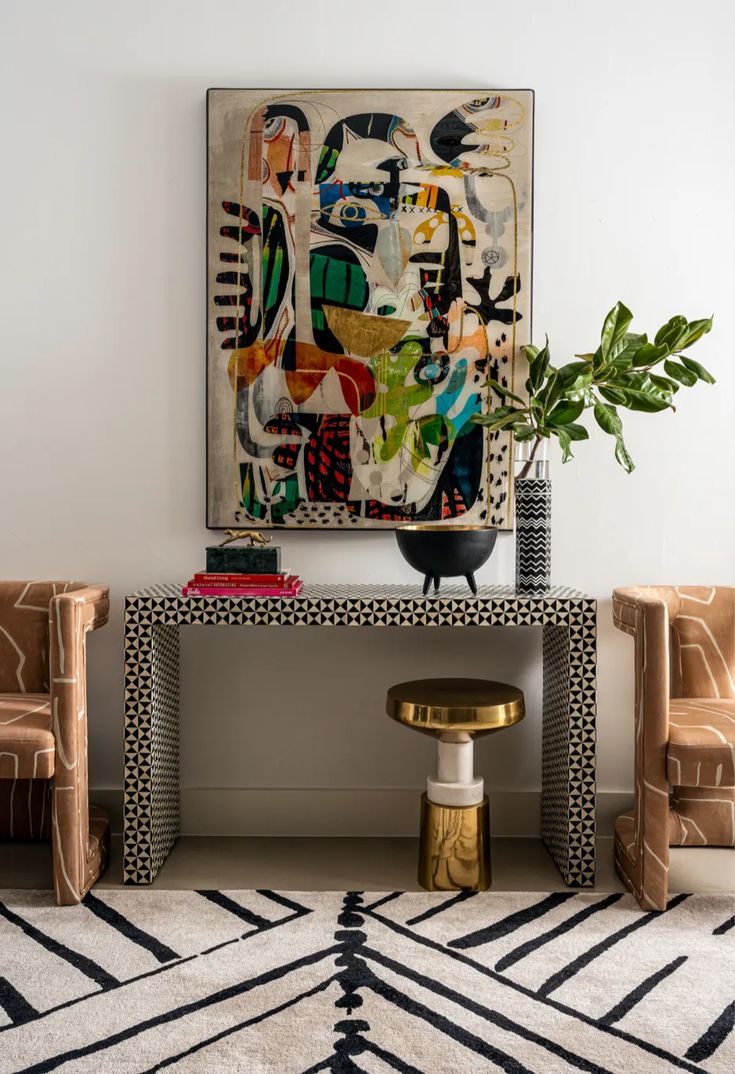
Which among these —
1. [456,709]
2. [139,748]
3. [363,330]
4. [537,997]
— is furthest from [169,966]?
[363,330]

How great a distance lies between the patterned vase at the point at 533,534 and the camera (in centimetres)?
227

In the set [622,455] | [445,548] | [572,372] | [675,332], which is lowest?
[445,548]

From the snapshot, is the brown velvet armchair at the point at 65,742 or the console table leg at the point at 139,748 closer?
the brown velvet armchair at the point at 65,742

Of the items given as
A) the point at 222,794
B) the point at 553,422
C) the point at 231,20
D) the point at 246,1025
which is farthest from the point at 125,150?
the point at 246,1025

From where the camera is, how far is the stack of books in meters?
2.14

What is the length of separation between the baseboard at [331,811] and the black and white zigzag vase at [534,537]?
70cm

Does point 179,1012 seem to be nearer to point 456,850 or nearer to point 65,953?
point 65,953

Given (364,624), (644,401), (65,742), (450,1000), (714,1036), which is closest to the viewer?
(714,1036)

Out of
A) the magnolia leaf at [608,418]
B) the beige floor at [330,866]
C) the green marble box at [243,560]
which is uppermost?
the magnolia leaf at [608,418]

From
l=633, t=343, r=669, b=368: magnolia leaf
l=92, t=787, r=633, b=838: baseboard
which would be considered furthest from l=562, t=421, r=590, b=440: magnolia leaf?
l=92, t=787, r=633, b=838: baseboard

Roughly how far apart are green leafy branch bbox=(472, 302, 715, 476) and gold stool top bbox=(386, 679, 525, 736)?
66cm

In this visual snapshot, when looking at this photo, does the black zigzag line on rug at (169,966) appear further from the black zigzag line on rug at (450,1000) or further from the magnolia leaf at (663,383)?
the magnolia leaf at (663,383)

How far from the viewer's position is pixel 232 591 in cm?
214

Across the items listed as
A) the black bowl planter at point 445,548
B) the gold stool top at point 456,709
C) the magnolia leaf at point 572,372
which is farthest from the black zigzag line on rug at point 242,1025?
the magnolia leaf at point 572,372
